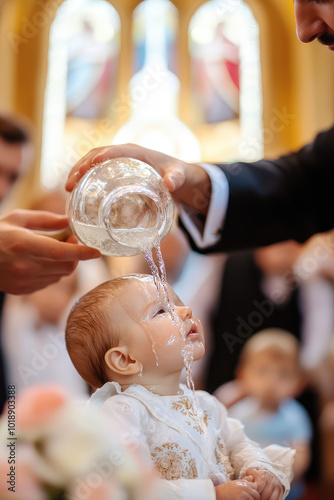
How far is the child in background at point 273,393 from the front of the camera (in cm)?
173

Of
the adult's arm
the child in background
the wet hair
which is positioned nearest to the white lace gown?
the adult's arm

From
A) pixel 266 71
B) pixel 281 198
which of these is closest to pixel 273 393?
pixel 281 198

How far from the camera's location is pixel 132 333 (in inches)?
31.4

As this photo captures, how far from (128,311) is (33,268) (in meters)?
0.29

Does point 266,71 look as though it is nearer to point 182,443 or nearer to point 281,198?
point 281,198

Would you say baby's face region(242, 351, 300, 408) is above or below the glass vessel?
below

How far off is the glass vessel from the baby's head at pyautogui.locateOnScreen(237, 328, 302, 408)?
3.86 feet

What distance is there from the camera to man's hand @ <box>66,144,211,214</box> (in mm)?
831

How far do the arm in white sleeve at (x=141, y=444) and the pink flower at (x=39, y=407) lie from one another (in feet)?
0.29

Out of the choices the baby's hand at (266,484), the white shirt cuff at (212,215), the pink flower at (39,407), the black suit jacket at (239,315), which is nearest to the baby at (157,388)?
the baby's hand at (266,484)

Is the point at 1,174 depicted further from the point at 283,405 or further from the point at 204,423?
the point at 204,423

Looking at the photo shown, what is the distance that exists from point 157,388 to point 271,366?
1271 mm

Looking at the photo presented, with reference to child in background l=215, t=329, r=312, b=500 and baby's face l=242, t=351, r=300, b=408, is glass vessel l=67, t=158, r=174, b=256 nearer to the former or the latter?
child in background l=215, t=329, r=312, b=500

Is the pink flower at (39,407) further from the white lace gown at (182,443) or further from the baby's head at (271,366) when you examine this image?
the baby's head at (271,366)
